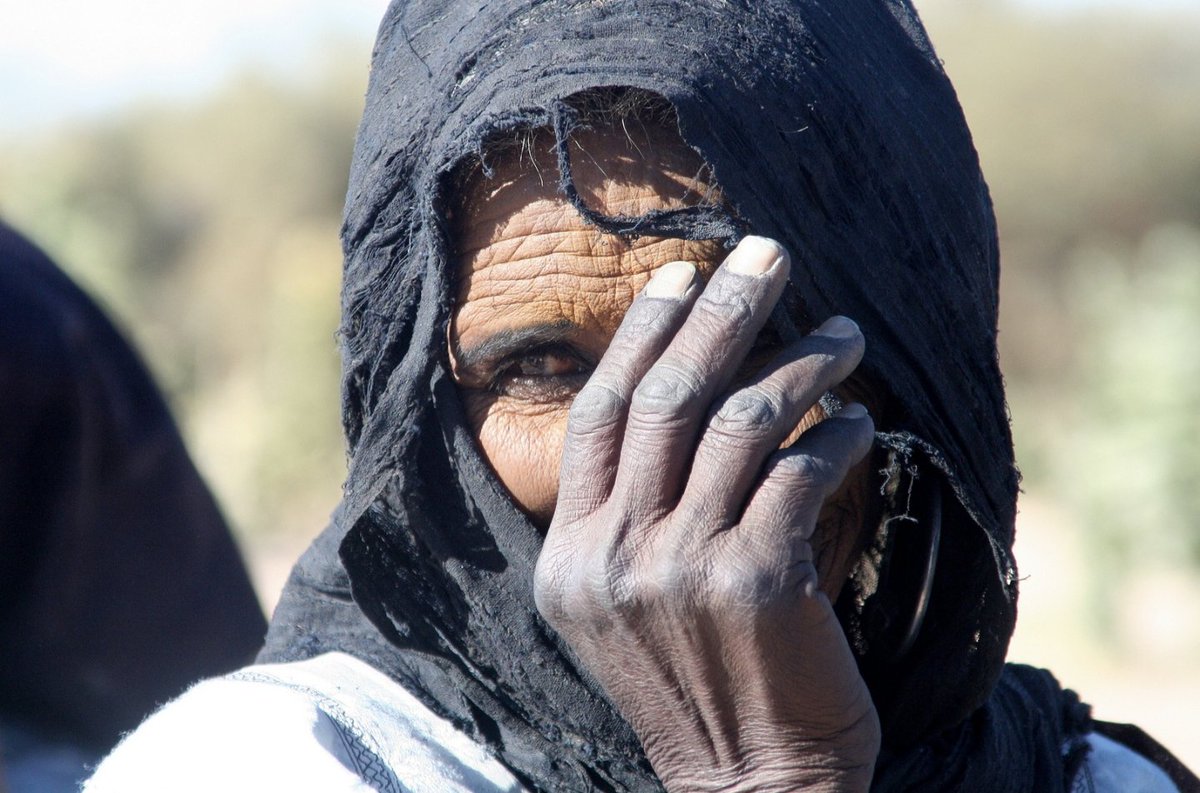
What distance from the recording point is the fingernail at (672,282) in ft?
5.15

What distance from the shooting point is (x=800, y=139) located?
183 centimetres

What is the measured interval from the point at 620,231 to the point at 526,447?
0.33 m

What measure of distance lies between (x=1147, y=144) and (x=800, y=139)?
25430 mm

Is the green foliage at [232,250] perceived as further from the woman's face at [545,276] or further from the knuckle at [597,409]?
the knuckle at [597,409]

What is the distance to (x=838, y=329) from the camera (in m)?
1.62

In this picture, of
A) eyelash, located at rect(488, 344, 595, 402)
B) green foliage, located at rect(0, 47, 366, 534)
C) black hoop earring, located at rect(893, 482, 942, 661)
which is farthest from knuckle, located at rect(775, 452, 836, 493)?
green foliage, located at rect(0, 47, 366, 534)

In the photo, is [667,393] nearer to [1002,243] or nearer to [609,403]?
[609,403]

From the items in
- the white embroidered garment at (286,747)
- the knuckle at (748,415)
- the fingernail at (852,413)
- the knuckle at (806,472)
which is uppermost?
the fingernail at (852,413)

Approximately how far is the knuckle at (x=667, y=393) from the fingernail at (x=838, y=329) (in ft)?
0.70

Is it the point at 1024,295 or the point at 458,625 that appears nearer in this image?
the point at 458,625

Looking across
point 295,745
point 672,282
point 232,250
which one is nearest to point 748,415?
→ point 672,282

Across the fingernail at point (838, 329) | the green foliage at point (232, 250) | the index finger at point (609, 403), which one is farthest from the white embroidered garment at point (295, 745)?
the green foliage at point (232, 250)

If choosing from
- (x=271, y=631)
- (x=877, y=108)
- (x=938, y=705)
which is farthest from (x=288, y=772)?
(x=877, y=108)

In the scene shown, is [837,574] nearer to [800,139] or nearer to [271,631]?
[800,139]
